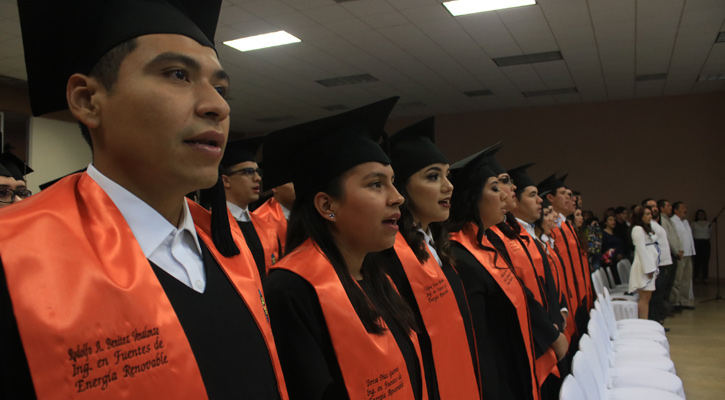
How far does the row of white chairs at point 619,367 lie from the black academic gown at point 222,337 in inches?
60.7

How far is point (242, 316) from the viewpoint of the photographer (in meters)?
1.08

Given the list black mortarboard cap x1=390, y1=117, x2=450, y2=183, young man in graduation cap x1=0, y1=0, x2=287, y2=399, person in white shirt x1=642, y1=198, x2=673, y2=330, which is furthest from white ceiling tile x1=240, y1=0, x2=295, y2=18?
person in white shirt x1=642, y1=198, x2=673, y2=330

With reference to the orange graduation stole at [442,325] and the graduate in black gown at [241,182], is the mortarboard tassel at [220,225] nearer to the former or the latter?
the orange graduation stole at [442,325]

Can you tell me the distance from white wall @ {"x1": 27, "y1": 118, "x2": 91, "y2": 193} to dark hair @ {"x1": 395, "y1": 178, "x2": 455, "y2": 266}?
942 cm

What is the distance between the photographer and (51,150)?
10.6 m

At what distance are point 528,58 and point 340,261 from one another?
844cm

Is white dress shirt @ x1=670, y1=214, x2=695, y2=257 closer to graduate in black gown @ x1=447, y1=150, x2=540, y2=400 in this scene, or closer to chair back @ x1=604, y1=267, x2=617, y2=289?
chair back @ x1=604, y1=267, x2=617, y2=289

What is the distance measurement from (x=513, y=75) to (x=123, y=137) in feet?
33.8

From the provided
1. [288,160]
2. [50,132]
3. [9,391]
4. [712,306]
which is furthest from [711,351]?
[50,132]

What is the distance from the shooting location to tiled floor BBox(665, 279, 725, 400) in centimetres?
517

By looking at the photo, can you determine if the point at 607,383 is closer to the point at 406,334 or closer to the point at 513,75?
the point at 406,334

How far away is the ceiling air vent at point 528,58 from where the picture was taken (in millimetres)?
9031

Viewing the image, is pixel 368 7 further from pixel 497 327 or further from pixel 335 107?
pixel 335 107

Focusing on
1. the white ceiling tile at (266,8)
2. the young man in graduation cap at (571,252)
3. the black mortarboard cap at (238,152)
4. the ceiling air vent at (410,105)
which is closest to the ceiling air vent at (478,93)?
the ceiling air vent at (410,105)
